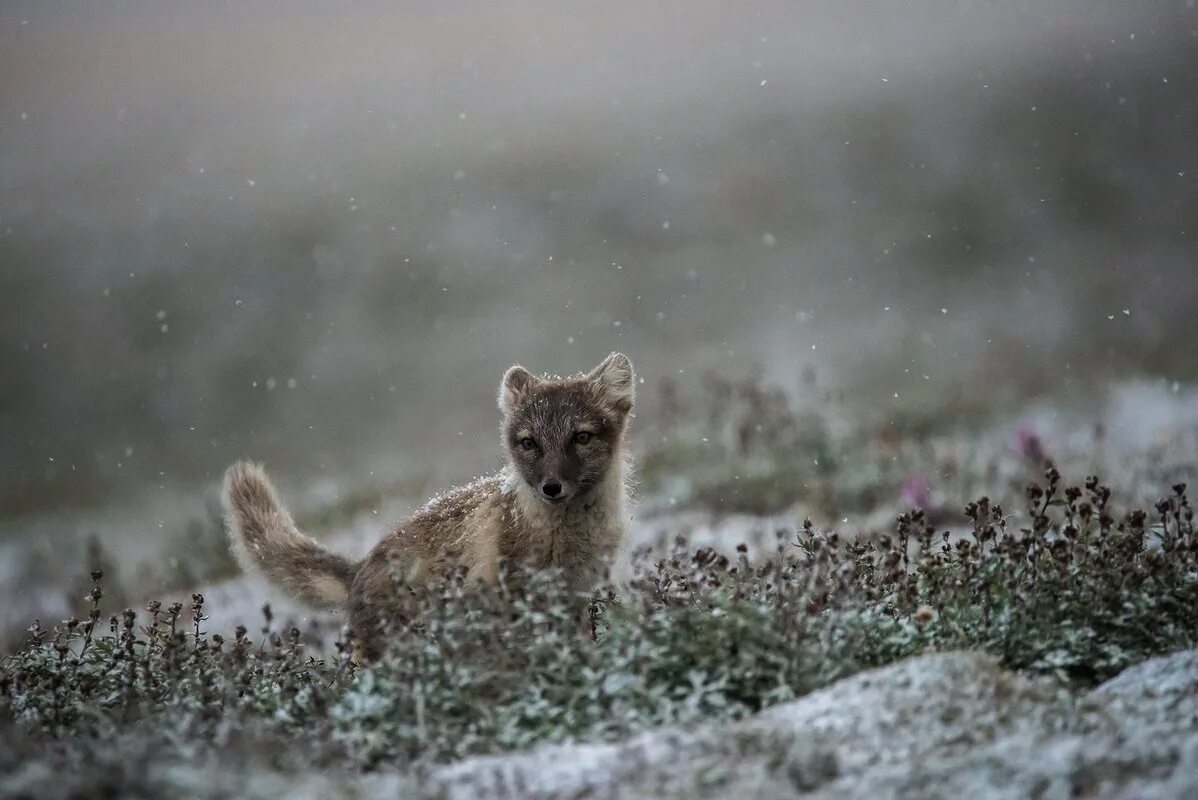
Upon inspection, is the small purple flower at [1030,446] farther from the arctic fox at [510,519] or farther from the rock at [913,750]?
the rock at [913,750]

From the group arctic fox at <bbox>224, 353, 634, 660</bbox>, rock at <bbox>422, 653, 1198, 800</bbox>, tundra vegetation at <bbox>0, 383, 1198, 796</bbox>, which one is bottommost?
rock at <bbox>422, 653, 1198, 800</bbox>

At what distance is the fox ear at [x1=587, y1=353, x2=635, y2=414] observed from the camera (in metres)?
6.18

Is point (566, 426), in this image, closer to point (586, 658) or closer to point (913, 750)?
point (586, 658)

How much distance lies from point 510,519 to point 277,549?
114 cm

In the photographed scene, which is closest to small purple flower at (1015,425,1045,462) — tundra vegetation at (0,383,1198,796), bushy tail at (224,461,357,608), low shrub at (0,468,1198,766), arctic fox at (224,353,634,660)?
tundra vegetation at (0,383,1198,796)

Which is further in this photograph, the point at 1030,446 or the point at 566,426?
the point at 1030,446

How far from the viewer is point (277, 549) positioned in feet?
18.8

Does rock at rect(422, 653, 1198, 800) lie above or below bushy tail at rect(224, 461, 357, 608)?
below

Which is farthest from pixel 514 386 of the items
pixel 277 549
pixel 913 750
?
pixel 913 750

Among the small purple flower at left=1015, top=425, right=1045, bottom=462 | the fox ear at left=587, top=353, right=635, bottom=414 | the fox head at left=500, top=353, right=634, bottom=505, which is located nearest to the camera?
the fox head at left=500, top=353, right=634, bottom=505

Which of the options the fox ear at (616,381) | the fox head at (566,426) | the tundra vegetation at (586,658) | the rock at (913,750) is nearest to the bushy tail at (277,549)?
the tundra vegetation at (586,658)

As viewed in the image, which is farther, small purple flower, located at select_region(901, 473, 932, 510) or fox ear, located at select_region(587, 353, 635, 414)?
small purple flower, located at select_region(901, 473, 932, 510)

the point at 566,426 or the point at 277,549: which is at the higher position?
the point at 566,426

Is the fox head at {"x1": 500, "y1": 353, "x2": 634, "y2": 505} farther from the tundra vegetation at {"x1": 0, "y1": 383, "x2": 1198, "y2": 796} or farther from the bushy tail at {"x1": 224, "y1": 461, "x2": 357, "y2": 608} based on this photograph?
the bushy tail at {"x1": 224, "y1": 461, "x2": 357, "y2": 608}
